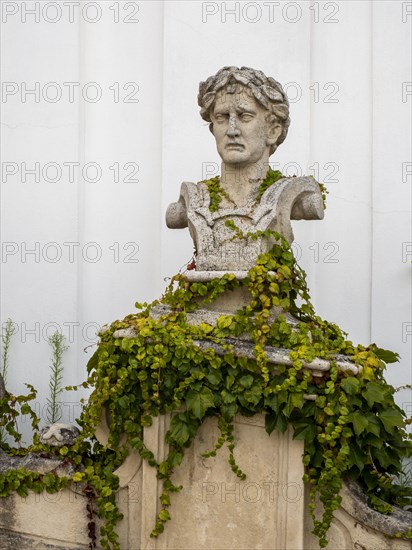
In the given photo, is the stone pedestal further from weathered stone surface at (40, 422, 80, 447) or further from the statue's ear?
the statue's ear

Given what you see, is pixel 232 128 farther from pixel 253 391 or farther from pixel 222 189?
pixel 253 391

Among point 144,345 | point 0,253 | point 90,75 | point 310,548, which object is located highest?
point 90,75

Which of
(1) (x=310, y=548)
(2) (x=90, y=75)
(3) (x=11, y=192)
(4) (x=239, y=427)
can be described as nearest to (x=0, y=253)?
(3) (x=11, y=192)

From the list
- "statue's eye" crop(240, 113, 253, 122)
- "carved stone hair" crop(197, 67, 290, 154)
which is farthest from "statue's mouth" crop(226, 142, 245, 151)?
"carved stone hair" crop(197, 67, 290, 154)

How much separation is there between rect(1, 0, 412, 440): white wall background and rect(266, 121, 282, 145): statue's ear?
1.56 m

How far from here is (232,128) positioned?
4.11 meters

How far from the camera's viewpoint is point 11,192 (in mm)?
6121

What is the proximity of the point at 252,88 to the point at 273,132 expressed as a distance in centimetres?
30

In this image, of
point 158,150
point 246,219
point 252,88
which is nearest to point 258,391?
point 246,219

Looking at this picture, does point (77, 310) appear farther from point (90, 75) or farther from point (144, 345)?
point (144, 345)

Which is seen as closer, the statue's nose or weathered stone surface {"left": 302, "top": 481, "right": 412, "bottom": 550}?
weathered stone surface {"left": 302, "top": 481, "right": 412, "bottom": 550}

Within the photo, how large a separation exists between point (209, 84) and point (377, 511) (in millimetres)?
2368

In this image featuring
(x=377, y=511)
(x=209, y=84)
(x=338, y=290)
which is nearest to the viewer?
(x=377, y=511)

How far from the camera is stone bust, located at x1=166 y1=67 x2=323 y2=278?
407 cm
